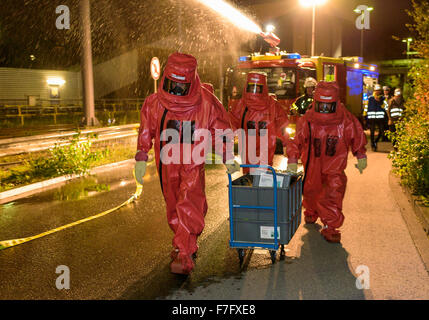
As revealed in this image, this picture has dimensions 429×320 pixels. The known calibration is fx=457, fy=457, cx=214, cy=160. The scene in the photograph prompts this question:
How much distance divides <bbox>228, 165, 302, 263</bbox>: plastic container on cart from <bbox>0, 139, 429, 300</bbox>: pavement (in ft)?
1.09

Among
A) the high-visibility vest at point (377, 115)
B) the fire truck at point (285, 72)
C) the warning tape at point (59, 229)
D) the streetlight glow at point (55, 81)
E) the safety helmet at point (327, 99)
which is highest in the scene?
the streetlight glow at point (55, 81)

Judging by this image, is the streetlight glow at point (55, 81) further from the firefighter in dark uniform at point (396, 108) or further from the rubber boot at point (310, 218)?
the rubber boot at point (310, 218)

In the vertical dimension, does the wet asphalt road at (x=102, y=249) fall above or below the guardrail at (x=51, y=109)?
below

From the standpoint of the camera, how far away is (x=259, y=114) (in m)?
7.11

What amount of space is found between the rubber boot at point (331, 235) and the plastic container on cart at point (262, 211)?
1.04 metres

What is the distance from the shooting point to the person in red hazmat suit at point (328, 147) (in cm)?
555

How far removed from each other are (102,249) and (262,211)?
6.70ft

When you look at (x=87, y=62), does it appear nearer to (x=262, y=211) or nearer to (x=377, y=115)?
(x=377, y=115)
